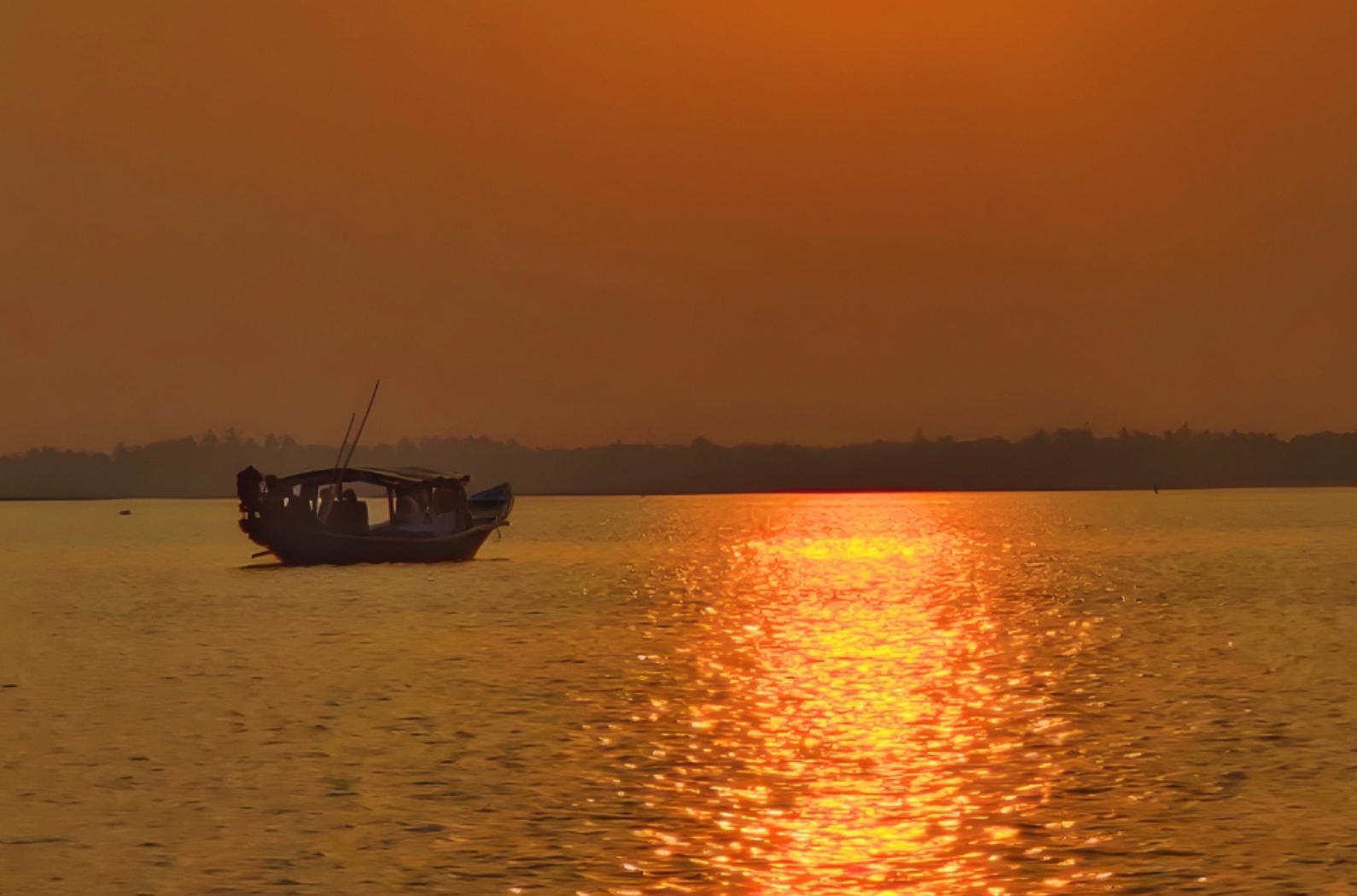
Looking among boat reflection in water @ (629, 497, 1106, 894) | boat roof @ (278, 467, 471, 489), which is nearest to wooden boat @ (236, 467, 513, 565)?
boat roof @ (278, 467, 471, 489)

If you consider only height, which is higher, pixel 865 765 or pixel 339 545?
pixel 339 545

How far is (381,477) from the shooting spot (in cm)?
7356

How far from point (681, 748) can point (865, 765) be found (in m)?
3.54

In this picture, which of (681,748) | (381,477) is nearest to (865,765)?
(681,748)

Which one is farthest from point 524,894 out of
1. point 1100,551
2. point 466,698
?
point 1100,551

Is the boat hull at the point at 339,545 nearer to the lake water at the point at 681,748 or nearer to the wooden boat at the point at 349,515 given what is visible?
the wooden boat at the point at 349,515

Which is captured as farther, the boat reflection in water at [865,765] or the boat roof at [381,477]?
the boat roof at [381,477]

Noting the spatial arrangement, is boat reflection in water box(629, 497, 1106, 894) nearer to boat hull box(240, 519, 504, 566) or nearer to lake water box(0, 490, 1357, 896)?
lake water box(0, 490, 1357, 896)

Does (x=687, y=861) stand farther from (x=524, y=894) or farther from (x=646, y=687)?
(x=646, y=687)

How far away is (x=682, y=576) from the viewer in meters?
89.0

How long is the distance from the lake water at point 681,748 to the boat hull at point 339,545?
36.0 feet

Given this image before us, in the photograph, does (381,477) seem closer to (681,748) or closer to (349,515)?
(349,515)

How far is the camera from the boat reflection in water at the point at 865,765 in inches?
659

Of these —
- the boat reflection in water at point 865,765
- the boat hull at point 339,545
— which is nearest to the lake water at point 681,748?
the boat reflection in water at point 865,765
